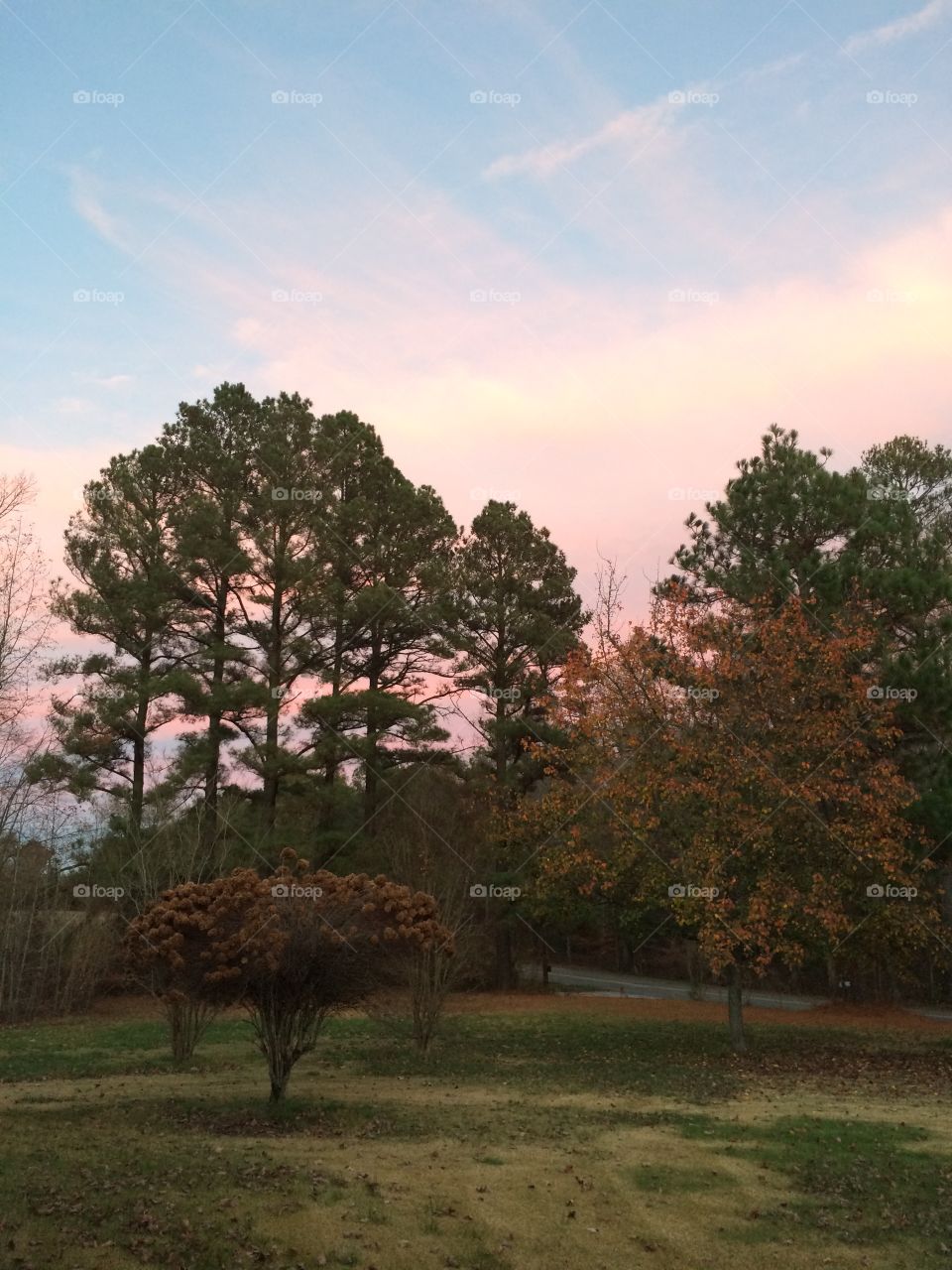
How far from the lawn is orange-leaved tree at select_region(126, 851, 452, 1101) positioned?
3.83ft

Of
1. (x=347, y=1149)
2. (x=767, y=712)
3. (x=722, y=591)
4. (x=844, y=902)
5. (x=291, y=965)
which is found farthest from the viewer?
(x=722, y=591)

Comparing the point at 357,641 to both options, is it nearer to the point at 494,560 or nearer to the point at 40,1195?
the point at 494,560

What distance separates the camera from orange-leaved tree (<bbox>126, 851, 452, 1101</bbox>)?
11.1 metres

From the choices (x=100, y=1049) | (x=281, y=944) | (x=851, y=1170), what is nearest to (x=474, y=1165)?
(x=281, y=944)

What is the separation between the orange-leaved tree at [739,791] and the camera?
59.3 feet

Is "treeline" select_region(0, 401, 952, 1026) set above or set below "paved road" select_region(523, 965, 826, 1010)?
above

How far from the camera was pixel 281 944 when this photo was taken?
429 inches

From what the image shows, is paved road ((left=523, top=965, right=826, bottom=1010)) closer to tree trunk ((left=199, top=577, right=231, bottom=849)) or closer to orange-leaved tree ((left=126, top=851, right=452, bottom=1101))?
tree trunk ((left=199, top=577, right=231, bottom=849))

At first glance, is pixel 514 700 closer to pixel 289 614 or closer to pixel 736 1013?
pixel 289 614

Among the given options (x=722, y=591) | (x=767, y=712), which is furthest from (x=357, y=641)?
(x=767, y=712)

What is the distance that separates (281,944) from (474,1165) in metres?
2.84

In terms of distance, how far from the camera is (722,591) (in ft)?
84.9

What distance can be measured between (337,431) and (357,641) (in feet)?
22.0

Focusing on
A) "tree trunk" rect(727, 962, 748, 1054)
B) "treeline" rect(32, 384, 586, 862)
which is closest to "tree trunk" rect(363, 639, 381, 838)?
"treeline" rect(32, 384, 586, 862)
